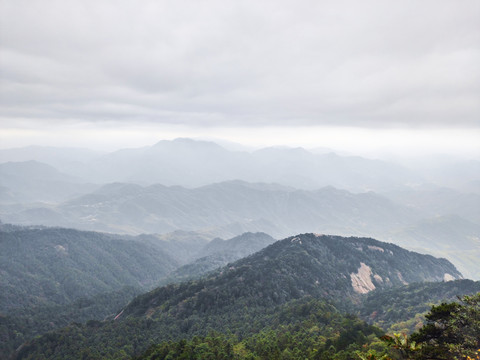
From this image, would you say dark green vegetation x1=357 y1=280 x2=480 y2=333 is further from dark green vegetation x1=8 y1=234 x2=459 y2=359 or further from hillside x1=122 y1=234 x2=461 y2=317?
hillside x1=122 y1=234 x2=461 y2=317

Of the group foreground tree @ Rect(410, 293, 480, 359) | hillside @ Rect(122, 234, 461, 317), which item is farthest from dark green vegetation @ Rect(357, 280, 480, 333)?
foreground tree @ Rect(410, 293, 480, 359)

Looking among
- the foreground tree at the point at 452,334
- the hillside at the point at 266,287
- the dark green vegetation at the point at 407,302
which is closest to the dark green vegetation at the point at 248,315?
the hillside at the point at 266,287

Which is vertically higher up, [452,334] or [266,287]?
[452,334]

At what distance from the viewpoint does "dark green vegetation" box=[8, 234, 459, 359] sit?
305 feet

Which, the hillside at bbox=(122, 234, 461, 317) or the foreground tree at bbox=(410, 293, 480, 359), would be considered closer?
the foreground tree at bbox=(410, 293, 480, 359)

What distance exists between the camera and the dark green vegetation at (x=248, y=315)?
305ft

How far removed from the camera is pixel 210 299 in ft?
506

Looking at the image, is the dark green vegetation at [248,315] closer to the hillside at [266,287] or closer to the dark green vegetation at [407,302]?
the hillside at [266,287]

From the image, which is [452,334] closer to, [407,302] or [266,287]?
[407,302]

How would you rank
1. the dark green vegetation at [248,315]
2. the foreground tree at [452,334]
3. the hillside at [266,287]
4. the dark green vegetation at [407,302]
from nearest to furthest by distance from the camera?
the foreground tree at [452,334] → the dark green vegetation at [248,315] → the dark green vegetation at [407,302] → the hillside at [266,287]

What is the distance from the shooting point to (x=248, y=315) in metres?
132

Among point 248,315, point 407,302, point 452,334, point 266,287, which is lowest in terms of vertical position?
point 248,315

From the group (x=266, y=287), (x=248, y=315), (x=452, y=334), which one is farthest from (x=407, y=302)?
(x=452, y=334)

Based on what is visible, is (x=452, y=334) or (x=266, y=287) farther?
(x=266, y=287)
